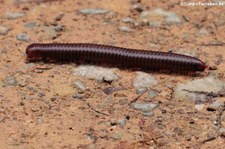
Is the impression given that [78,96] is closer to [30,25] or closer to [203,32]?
[30,25]

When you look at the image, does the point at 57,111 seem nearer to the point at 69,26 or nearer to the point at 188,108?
the point at 188,108

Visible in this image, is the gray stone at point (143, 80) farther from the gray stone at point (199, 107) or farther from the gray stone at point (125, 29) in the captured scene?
the gray stone at point (125, 29)

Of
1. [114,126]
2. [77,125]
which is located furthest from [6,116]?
[114,126]

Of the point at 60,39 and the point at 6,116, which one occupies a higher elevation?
the point at 60,39

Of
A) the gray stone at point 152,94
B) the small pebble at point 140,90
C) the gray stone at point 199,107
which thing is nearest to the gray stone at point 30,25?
the small pebble at point 140,90

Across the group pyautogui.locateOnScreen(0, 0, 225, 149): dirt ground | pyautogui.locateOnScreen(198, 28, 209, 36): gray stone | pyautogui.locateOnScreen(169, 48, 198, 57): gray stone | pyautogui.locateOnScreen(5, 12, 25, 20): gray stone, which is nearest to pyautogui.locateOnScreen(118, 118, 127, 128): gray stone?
pyautogui.locateOnScreen(0, 0, 225, 149): dirt ground
